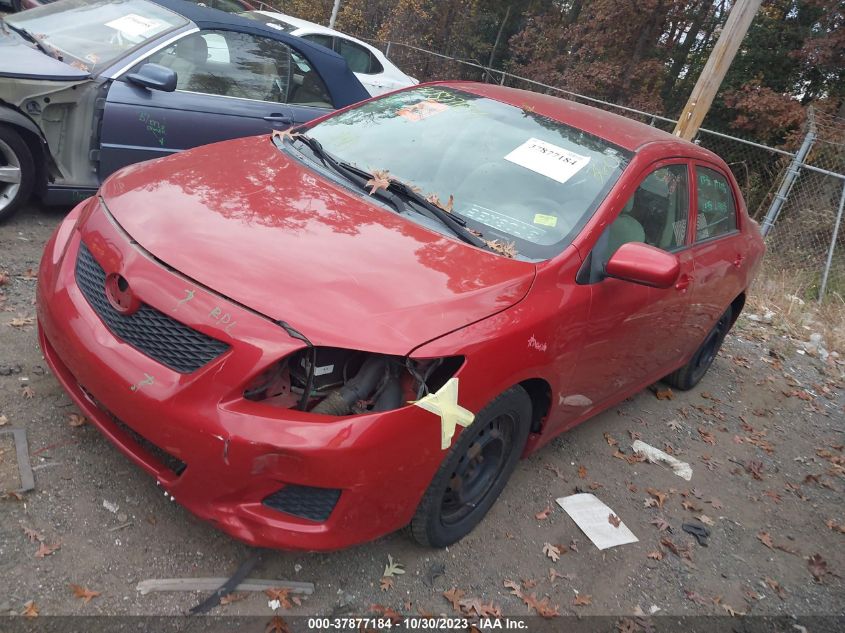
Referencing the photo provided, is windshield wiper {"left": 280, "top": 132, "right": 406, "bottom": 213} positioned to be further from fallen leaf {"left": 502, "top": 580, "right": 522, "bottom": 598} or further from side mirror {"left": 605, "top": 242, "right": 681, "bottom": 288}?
fallen leaf {"left": 502, "top": 580, "right": 522, "bottom": 598}

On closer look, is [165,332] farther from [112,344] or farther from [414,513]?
[414,513]

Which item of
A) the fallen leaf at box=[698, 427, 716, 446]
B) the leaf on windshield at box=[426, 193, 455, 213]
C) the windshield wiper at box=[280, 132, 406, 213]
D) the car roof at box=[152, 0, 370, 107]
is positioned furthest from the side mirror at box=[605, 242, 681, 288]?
the car roof at box=[152, 0, 370, 107]

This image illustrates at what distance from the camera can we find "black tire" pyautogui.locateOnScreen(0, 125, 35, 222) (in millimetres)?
4102

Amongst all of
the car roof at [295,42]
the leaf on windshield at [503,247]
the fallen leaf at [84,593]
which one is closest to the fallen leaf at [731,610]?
the leaf on windshield at [503,247]

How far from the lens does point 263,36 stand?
18.0 feet

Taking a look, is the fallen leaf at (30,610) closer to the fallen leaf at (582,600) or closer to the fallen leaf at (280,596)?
the fallen leaf at (280,596)

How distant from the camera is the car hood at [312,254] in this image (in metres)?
2.24

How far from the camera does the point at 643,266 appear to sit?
2855 millimetres

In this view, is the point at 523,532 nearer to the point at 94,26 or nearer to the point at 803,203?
the point at 94,26

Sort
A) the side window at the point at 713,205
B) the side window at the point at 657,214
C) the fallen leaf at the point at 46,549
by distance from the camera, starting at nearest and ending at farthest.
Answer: the fallen leaf at the point at 46,549
the side window at the point at 657,214
the side window at the point at 713,205

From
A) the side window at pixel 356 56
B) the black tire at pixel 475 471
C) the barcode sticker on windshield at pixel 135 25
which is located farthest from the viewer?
the side window at pixel 356 56

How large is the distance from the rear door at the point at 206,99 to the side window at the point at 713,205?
324 centimetres

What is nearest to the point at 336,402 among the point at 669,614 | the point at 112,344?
the point at 112,344

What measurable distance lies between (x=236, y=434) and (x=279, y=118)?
394cm
